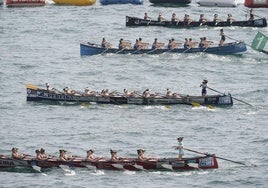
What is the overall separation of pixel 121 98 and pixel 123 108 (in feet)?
3.23

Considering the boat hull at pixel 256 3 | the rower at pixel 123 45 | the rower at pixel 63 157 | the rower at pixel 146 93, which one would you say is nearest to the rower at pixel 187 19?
the rower at pixel 123 45

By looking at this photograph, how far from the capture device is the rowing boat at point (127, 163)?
90.2 metres

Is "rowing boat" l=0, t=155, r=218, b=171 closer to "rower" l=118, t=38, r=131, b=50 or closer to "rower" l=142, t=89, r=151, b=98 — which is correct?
"rower" l=142, t=89, r=151, b=98

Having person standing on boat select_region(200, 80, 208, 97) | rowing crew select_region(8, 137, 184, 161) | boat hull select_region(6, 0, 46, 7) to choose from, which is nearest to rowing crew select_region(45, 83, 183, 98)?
person standing on boat select_region(200, 80, 208, 97)

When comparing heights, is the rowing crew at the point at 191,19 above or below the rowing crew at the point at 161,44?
above

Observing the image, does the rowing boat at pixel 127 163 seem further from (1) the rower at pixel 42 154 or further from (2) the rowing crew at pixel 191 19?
(2) the rowing crew at pixel 191 19

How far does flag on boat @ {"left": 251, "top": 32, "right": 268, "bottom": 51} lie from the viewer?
129 m

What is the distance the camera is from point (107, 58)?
5172 inches

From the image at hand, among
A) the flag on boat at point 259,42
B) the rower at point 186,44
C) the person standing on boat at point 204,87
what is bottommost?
the person standing on boat at point 204,87

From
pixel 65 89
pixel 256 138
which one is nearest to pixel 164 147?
pixel 256 138

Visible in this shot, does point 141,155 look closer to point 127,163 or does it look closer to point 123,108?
point 127,163

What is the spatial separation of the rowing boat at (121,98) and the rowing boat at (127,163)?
19.6 m

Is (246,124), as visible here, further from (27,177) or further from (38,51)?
(38,51)

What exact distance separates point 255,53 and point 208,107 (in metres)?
26.1
